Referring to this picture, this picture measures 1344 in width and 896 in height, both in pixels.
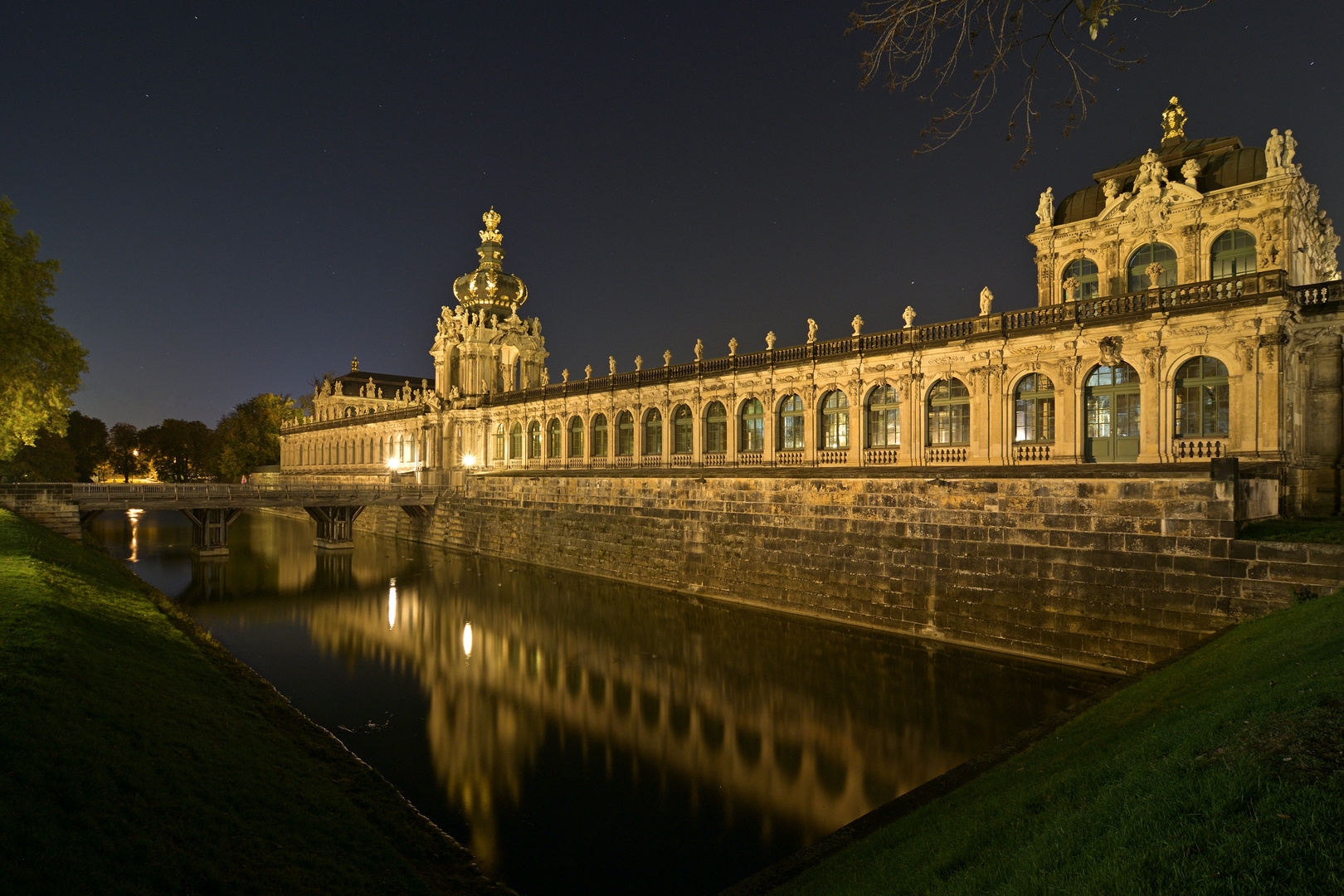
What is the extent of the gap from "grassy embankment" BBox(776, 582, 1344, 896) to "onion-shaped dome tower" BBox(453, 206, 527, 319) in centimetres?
5118

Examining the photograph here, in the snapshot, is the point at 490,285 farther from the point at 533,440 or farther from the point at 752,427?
the point at 752,427

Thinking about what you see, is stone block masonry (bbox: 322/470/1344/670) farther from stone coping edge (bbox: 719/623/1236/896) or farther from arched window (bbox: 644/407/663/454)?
stone coping edge (bbox: 719/623/1236/896)

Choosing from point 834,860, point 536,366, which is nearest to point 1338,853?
point 834,860

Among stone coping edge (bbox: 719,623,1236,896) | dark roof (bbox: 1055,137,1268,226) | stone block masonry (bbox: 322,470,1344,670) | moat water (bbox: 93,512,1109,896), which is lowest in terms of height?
moat water (bbox: 93,512,1109,896)

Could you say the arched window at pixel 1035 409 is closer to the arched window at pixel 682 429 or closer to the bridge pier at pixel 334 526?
the arched window at pixel 682 429

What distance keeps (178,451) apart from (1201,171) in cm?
12369

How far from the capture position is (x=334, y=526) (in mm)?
42844

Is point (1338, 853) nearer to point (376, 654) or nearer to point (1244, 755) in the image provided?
point (1244, 755)

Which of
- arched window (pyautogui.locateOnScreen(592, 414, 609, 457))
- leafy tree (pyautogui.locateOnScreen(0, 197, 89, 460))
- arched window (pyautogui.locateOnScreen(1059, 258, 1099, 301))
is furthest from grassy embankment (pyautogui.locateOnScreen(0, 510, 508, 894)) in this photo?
arched window (pyautogui.locateOnScreen(1059, 258, 1099, 301))

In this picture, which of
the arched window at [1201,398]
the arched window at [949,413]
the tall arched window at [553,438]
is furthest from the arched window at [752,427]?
the tall arched window at [553,438]

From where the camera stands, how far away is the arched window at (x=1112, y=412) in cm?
2078

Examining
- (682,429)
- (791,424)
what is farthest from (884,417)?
(682,429)

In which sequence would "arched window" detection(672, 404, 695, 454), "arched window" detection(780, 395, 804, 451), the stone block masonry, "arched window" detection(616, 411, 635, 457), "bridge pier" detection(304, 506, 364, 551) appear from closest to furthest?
the stone block masonry, "arched window" detection(780, 395, 804, 451), "arched window" detection(672, 404, 695, 454), "arched window" detection(616, 411, 635, 457), "bridge pier" detection(304, 506, 364, 551)

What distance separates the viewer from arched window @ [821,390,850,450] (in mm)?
27469
